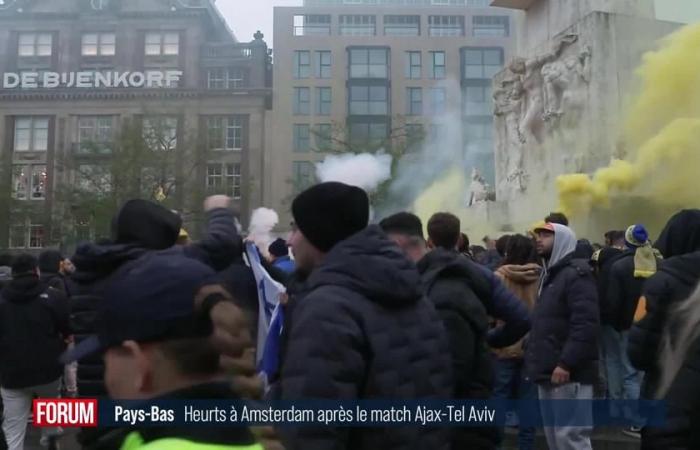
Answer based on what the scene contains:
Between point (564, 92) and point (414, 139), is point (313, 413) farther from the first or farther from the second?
point (414, 139)

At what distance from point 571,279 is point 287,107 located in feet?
175

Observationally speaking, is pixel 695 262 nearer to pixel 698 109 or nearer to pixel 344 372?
pixel 344 372

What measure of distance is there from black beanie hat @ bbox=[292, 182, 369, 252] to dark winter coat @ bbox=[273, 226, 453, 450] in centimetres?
8

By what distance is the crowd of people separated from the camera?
1729mm

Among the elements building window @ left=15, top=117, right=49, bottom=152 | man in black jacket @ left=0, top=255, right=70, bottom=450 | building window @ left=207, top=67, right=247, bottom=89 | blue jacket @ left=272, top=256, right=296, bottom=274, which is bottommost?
man in black jacket @ left=0, top=255, right=70, bottom=450

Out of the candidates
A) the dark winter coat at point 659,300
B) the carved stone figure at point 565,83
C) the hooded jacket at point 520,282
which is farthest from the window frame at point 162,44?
the dark winter coat at point 659,300

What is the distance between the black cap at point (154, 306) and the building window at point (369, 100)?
57598mm

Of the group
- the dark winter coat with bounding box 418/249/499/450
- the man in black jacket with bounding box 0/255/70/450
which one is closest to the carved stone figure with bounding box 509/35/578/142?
the man in black jacket with bounding box 0/255/70/450

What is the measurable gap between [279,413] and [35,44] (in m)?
65.8

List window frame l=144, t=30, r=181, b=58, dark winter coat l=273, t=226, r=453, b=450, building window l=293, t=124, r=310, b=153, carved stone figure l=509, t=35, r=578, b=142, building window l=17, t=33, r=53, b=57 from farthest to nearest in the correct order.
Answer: building window l=17, t=33, r=53, b=57
window frame l=144, t=30, r=181, b=58
building window l=293, t=124, r=310, b=153
carved stone figure l=509, t=35, r=578, b=142
dark winter coat l=273, t=226, r=453, b=450

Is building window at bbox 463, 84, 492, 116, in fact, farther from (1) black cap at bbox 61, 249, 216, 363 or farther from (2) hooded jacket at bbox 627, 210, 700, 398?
(1) black cap at bbox 61, 249, 216, 363

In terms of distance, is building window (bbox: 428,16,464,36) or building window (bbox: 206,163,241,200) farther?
building window (bbox: 428,16,464,36)

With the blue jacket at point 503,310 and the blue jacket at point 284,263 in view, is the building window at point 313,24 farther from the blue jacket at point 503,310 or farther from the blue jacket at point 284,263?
the blue jacket at point 503,310

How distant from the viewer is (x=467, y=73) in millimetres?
59969
